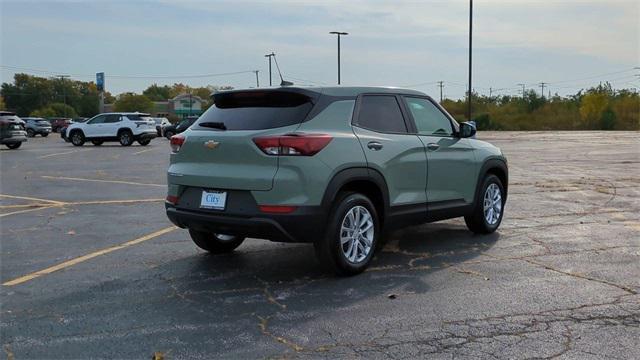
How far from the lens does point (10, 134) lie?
2780cm

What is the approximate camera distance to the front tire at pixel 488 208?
754 centimetres

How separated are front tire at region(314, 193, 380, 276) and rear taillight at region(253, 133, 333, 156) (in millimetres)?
611

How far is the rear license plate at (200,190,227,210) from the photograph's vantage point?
551 centimetres

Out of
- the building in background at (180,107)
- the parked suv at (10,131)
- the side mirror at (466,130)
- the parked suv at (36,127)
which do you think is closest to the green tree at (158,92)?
the building in background at (180,107)

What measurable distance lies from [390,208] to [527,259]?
5.11 ft

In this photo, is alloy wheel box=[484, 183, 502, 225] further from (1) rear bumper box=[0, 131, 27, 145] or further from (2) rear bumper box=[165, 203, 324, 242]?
(1) rear bumper box=[0, 131, 27, 145]

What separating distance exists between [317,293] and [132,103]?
130m

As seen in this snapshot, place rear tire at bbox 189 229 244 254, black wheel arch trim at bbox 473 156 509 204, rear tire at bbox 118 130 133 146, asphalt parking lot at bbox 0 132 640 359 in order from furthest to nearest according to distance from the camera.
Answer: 1. rear tire at bbox 118 130 133 146
2. black wheel arch trim at bbox 473 156 509 204
3. rear tire at bbox 189 229 244 254
4. asphalt parking lot at bbox 0 132 640 359

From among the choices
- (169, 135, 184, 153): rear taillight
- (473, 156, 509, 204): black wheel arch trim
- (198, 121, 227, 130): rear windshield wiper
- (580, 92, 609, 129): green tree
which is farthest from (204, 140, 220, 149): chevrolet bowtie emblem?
(580, 92, 609, 129): green tree

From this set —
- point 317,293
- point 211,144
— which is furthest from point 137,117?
point 317,293

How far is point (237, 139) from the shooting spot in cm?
549

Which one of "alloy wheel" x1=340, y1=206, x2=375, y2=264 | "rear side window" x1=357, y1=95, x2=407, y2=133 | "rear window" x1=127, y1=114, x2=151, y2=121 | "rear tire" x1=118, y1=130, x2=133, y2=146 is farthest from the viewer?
"rear window" x1=127, y1=114, x2=151, y2=121

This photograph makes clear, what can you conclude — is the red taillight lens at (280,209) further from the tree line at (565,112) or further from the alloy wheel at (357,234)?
the tree line at (565,112)

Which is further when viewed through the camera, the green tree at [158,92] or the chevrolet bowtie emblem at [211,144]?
the green tree at [158,92]
